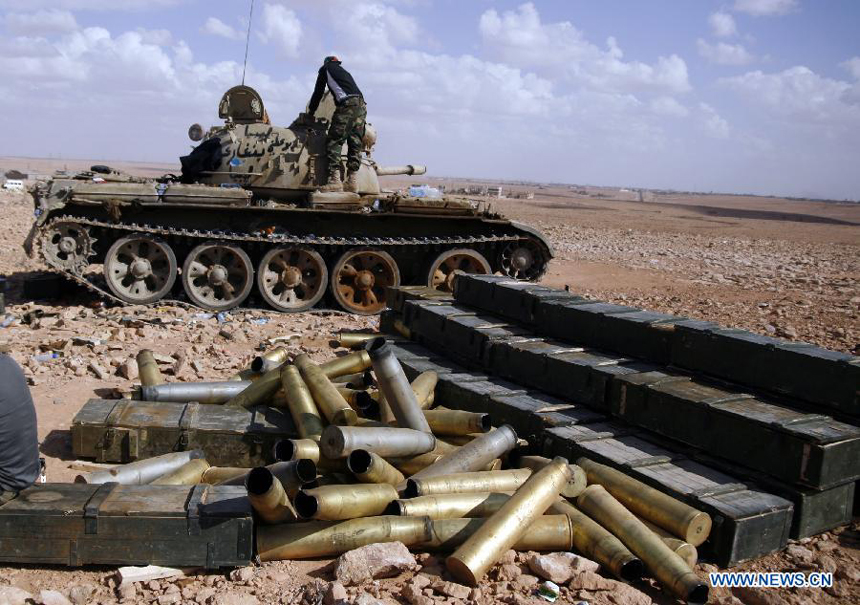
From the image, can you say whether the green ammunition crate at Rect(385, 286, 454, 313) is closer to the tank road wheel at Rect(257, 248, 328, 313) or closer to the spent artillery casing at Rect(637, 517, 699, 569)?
the tank road wheel at Rect(257, 248, 328, 313)

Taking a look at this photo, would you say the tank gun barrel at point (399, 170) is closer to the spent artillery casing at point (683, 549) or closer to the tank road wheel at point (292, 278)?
the tank road wheel at point (292, 278)

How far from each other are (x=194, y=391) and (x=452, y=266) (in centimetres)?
758

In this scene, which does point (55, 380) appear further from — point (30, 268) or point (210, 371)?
point (30, 268)

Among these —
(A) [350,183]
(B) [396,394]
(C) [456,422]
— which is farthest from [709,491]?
(A) [350,183]

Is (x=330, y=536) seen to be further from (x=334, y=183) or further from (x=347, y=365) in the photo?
(x=334, y=183)

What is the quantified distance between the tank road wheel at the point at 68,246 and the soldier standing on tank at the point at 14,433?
317 inches

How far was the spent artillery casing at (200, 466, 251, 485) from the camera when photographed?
18.9 ft

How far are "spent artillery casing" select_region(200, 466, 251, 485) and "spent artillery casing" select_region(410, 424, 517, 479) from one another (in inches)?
49.8

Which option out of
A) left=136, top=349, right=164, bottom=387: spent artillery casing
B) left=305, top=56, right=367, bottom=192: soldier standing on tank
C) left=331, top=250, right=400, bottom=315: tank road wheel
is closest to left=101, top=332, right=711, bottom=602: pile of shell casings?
left=136, top=349, right=164, bottom=387: spent artillery casing

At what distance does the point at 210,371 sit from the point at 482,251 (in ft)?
22.2

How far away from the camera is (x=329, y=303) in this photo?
13.9 meters

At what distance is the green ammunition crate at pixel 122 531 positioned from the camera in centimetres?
458

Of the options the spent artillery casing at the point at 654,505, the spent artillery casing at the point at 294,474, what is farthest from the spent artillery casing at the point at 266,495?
the spent artillery casing at the point at 654,505

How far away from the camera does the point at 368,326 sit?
12.5 metres
